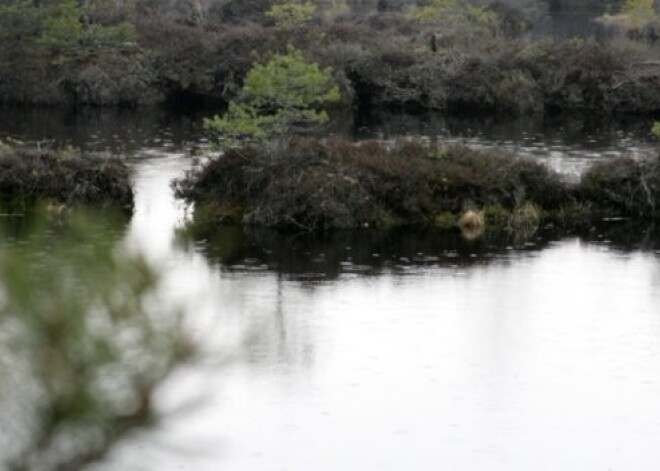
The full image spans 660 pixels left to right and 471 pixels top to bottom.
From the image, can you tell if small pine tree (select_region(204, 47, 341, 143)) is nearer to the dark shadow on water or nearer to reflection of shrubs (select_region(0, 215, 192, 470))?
the dark shadow on water

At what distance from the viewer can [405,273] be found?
113 feet

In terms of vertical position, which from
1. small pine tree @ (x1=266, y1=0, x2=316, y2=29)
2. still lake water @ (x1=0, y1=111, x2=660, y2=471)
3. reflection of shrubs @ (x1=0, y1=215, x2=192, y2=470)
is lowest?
still lake water @ (x1=0, y1=111, x2=660, y2=471)

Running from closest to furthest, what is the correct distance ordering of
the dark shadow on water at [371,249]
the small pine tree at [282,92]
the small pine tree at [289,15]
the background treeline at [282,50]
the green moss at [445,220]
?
the dark shadow on water at [371,249] → the green moss at [445,220] → the small pine tree at [282,92] → the background treeline at [282,50] → the small pine tree at [289,15]

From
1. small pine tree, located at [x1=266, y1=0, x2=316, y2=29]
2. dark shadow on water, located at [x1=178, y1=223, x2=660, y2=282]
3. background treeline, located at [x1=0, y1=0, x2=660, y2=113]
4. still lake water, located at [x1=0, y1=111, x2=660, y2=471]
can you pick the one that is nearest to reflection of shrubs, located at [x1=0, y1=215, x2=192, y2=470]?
still lake water, located at [x1=0, y1=111, x2=660, y2=471]

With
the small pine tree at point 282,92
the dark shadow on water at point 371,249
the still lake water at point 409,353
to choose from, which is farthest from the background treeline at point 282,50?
the dark shadow on water at point 371,249

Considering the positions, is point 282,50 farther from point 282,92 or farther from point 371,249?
point 371,249

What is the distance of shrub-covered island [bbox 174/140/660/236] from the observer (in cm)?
3841

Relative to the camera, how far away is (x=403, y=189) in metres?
39.5

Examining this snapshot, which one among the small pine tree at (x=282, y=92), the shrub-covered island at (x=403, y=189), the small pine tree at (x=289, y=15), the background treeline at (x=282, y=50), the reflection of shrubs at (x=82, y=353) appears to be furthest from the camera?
the small pine tree at (x=289, y=15)

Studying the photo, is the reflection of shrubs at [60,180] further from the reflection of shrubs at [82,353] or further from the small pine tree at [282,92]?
the reflection of shrubs at [82,353]

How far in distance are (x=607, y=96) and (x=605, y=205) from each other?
27779 mm

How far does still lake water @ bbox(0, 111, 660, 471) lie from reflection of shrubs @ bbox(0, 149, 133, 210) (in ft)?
3.72

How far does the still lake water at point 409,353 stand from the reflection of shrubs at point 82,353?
0.27 metres

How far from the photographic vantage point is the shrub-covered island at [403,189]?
38406 mm
